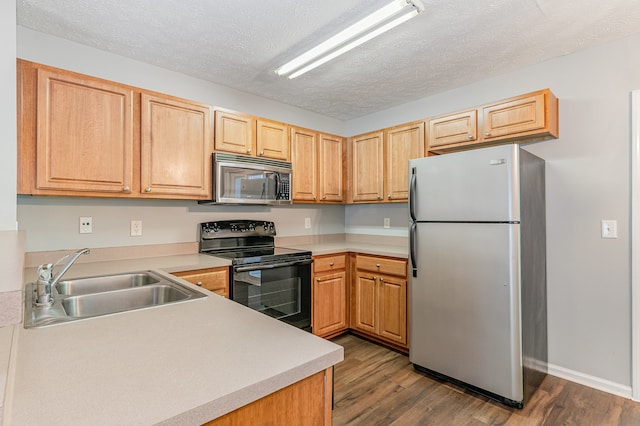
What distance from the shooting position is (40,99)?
1928 millimetres

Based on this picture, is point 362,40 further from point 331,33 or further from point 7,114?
point 7,114

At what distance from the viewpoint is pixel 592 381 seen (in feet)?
7.62

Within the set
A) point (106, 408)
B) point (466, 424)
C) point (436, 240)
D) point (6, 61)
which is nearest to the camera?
point (106, 408)

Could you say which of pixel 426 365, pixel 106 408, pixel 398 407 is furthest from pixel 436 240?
pixel 106 408

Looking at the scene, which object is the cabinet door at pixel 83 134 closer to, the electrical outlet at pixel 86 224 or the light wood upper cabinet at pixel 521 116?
the electrical outlet at pixel 86 224

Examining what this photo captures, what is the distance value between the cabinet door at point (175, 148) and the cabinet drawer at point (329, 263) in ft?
3.61

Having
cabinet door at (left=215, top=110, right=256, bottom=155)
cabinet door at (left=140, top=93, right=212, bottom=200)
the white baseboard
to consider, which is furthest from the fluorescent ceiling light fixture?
the white baseboard

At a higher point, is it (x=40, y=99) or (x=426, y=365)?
(x=40, y=99)

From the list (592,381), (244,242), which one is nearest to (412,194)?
(244,242)

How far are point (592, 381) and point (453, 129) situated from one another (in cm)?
210

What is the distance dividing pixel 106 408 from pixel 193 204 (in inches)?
95.0

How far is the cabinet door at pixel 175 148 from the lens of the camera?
2318mm

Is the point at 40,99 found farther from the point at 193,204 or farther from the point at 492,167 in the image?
the point at 492,167

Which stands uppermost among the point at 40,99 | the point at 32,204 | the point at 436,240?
the point at 40,99
